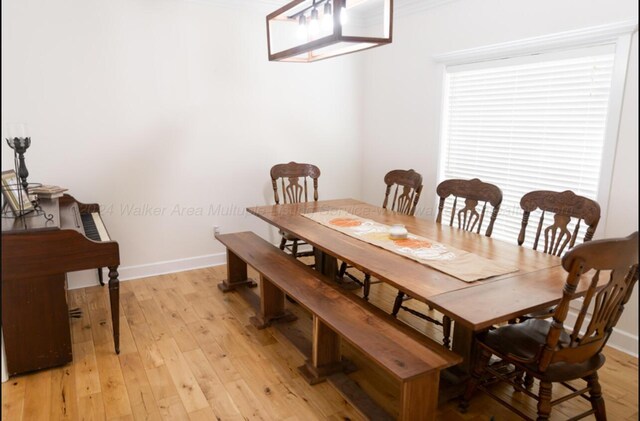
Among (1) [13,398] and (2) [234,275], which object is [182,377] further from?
(2) [234,275]

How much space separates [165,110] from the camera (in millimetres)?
3695

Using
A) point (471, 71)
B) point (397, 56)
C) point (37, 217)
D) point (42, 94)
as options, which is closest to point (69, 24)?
point (42, 94)

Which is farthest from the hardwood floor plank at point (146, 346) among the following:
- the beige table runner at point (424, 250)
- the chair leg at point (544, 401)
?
the chair leg at point (544, 401)

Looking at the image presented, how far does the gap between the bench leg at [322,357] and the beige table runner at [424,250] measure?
0.58m

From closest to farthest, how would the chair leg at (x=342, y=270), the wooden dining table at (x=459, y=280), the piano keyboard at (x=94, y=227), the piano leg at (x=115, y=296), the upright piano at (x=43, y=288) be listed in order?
the wooden dining table at (x=459, y=280) < the upright piano at (x=43, y=288) < the piano leg at (x=115, y=296) < the piano keyboard at (x=94, y=227) < the chair leg at (x=342, y=270)

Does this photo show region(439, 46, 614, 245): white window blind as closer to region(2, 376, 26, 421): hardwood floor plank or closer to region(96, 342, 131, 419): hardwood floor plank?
region(96, 342, 131, 419): hardwood floor plank

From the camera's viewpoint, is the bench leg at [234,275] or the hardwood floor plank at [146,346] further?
the bench leg at [234,275]

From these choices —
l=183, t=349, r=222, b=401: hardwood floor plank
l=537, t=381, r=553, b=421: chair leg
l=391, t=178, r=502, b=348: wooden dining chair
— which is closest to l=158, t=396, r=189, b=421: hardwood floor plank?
l=183, t=349, r=222, b=401: hardwood floor plank

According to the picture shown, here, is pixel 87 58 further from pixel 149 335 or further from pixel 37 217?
pixel 149 335

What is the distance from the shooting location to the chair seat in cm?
180

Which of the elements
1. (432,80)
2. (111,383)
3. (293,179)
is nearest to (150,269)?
(293,179)

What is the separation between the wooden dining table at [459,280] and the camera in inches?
66.8

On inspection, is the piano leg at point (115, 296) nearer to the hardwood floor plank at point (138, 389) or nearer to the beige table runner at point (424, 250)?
the hardwood floor plank at point (138, 389)

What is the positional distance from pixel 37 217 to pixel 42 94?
1.30 metres
